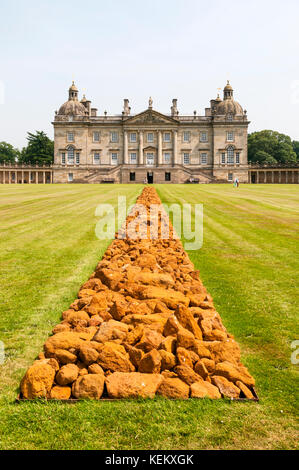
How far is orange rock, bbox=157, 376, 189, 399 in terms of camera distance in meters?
4.18

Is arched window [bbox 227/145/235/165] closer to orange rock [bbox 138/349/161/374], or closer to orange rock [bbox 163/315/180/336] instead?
orange rock [bbox 163/315/180/336]

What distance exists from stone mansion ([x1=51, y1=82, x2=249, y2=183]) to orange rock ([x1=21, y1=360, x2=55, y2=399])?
256 ft

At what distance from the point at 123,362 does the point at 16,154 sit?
514 ft

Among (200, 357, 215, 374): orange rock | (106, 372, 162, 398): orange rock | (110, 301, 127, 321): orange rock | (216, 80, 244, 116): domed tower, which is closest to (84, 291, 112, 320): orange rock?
(110, 301, 127, 321): orange rock

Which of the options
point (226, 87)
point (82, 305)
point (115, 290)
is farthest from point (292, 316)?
point (226, 87)

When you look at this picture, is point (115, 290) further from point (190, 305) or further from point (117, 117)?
point (117, 117)

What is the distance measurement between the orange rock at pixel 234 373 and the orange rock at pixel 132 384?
0.75 meters

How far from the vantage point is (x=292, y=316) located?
6469 mm

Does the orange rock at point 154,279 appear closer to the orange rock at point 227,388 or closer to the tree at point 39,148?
the orange rock at point 227,388

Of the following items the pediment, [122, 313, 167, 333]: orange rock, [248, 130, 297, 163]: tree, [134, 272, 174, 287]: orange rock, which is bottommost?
[122, 313, 167, 333]: orange rock

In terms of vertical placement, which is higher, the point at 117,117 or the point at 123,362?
the point at 117,117

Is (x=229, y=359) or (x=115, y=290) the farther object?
(x=115, y=290)

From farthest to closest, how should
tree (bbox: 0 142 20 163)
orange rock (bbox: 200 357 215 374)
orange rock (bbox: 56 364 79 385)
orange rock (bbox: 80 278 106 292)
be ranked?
tree (bbox: 0 142 20 163)
orange rock (bbox: 80 278 106 292)
orange rock (bbox: 200 357 215 374)
orange rock (bbox: 56 364 79 385)

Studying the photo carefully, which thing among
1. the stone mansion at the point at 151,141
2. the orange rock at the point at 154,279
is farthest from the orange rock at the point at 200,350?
the stone mansion at the point at 151,141
